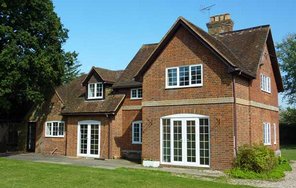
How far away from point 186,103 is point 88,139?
9645 mm

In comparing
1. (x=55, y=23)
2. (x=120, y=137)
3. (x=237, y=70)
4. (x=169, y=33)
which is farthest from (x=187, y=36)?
(x=55, y=23)

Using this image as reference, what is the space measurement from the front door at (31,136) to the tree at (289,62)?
37850 millimetres

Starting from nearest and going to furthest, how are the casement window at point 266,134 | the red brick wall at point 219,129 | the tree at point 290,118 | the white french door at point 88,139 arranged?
the red brick wall at point 219,129 → the casement window at point 266,134 → the white french door at point 88,139 → the tree at point 290,118

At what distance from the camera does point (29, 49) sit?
25.2 metres

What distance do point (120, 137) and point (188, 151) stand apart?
25.4 feet

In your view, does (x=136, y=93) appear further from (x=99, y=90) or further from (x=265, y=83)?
(x=265, y=83)

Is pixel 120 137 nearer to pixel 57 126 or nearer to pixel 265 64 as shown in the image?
pixel 57 126

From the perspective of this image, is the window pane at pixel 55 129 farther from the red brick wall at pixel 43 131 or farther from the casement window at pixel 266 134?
the casement window at pixel 266 134

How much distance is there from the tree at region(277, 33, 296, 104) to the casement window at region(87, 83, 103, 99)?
3425cm

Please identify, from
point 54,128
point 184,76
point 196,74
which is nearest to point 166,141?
point 184,76

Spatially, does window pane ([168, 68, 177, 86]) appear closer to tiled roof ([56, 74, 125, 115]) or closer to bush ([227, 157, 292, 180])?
tiled roof ([56, 74, 125, 115])

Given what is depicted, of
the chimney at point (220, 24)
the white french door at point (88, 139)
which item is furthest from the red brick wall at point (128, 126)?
the chimney at point (220, 24)

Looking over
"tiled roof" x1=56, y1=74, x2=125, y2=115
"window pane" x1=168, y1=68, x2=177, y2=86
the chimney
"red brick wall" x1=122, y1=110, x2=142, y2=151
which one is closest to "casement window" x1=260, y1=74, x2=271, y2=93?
the chimney

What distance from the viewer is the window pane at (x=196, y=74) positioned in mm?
19516
